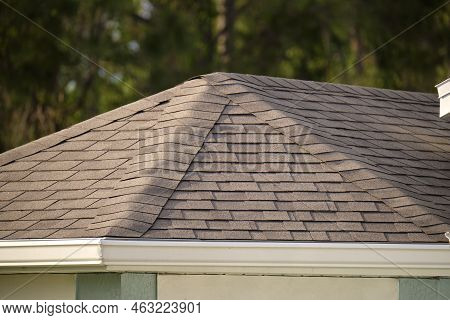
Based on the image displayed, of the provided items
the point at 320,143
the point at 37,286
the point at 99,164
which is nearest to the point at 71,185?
the point at 99,164

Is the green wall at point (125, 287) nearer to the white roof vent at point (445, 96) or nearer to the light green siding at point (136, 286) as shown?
the light green siding at point (136, 286)

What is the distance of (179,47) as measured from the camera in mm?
19516

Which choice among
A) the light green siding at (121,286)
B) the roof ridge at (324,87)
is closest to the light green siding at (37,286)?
the light green siding at (121,286)

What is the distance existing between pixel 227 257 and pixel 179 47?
1345 centimetres

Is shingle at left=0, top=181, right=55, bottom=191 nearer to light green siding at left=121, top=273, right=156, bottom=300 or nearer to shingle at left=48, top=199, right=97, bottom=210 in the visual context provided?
shingle at left=48, top=199, right=97, bottom=210

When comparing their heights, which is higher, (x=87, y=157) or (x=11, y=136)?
(x=11, y=136)

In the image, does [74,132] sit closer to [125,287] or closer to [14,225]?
[14,225]

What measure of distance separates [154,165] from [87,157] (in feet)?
3.18

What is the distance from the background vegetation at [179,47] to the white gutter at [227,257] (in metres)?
11.8

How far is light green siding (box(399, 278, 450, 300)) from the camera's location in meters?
6.86

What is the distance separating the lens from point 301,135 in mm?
7895

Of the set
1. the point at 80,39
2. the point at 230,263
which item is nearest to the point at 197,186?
the point at 230,263

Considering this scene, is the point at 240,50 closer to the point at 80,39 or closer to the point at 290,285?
the point at 80,39

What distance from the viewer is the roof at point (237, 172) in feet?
22.4
